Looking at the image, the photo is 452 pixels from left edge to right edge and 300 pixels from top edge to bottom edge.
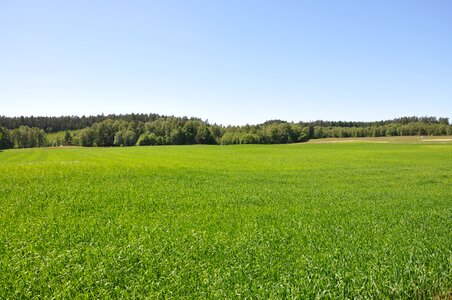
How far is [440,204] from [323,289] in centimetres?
1670

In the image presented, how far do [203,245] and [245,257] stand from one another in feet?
5.95

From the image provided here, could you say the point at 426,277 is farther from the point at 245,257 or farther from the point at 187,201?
the point at 187,201

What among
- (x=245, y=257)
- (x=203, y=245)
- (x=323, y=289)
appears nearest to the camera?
(x=323, y=289)

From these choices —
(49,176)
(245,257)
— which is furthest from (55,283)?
(49,176)

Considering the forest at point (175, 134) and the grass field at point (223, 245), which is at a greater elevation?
the forest at point (175, 134)

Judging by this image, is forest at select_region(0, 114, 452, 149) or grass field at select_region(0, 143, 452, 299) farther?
forest at select_region(0, 114, 452, 149)

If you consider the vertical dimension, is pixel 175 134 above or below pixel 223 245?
above

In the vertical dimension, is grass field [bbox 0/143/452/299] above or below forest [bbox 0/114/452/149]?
below

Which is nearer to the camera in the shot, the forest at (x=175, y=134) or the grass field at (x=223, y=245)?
the grass field at (x=223, y=245)

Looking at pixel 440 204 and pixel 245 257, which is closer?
pixel 245 257

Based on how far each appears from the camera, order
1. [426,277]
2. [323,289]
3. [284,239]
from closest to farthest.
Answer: [323,289] < [426,277] < [284,239]

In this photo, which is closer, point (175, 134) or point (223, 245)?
point (223, 245)

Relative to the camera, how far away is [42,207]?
717 inches

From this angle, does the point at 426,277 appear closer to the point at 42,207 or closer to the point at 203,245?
the point at 203,245
